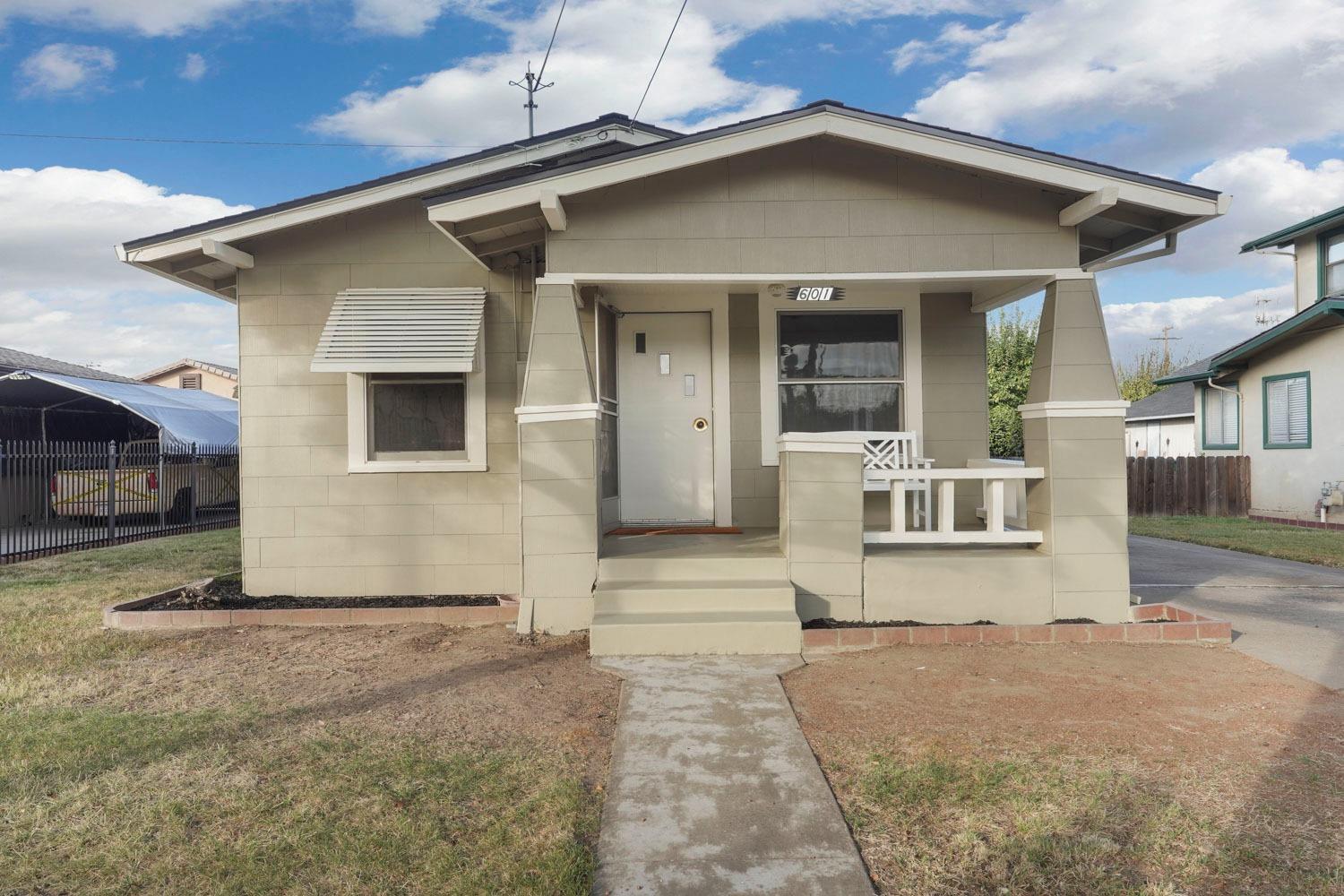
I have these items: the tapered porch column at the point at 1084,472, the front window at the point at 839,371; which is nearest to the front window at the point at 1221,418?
the front window at the point at 839,371

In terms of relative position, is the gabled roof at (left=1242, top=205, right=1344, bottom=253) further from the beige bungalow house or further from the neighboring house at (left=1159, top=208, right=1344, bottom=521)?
the beige bungalow house

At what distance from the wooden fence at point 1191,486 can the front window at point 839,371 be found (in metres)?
11.8

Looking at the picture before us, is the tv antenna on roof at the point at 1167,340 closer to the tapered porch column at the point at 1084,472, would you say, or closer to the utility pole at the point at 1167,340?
the utility pole at the point at 1167,340

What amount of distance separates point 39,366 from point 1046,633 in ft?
82.3

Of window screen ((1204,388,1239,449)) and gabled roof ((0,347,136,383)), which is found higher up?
gabled roof ((0,347,136,383))

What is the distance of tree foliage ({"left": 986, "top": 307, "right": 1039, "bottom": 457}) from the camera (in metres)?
22.4

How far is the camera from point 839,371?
774 centimetres

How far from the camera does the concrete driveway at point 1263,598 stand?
548 centimetres

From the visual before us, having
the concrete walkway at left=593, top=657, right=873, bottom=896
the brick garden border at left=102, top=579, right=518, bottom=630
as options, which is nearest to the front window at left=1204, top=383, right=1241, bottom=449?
the concrete walkway at left=593, top=657, right=873, bottom=896

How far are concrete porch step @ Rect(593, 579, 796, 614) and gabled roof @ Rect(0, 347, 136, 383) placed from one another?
739 inches

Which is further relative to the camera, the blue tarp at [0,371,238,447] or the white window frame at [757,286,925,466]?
the blue tarp at [0,371,238,447]

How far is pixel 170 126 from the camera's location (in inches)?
629

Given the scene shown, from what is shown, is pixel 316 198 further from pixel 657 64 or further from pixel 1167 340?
pixel 1167 340

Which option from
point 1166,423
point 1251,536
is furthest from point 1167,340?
point 1251,536
